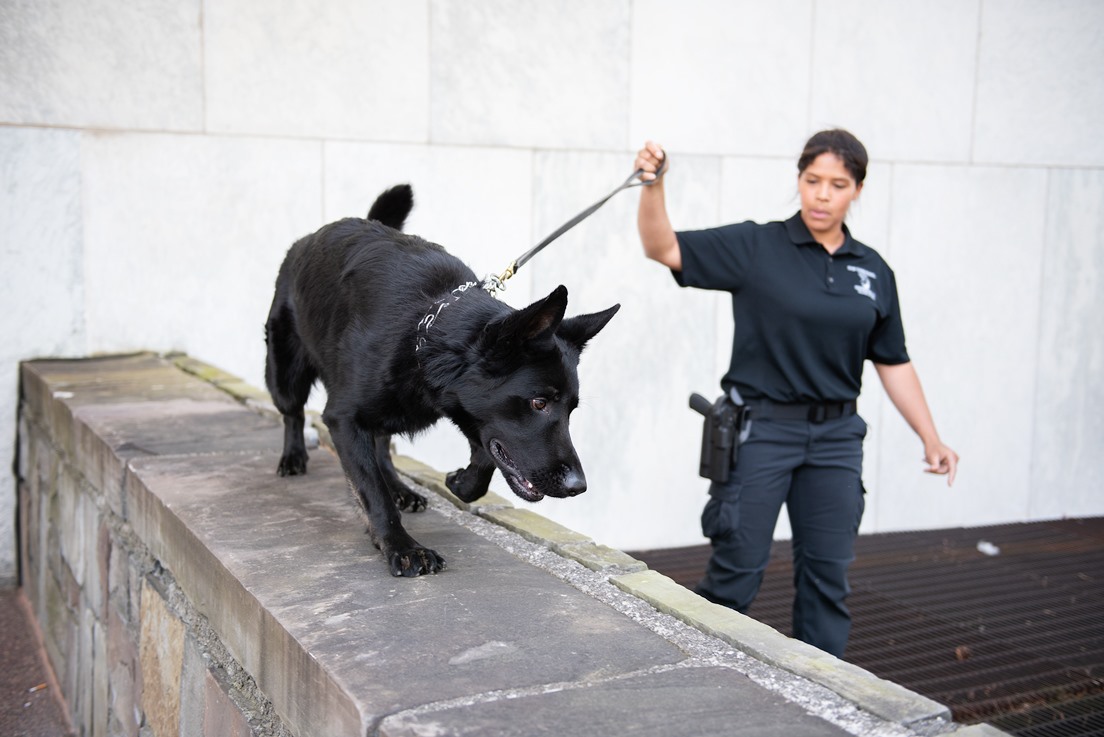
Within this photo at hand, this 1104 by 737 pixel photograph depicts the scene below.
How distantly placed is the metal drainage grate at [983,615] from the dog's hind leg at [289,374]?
212 cm

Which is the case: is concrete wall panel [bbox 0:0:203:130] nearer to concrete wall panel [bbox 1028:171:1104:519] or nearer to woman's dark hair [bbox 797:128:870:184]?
woman's dark hair [bbox 797:128:870:184]

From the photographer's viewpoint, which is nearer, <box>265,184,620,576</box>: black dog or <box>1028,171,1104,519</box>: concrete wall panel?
<box>265,184,620,576</box>: black dog

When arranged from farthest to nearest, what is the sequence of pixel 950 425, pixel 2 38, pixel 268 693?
pixel 950 425 → pixel 2 38 → pixel 268 693

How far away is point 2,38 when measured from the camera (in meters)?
4.23

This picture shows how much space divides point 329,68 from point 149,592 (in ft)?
9.89

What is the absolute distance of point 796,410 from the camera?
3061 millimetres

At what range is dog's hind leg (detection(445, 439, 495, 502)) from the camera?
2.38m

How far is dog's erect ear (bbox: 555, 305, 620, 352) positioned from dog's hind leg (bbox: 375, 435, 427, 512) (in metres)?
0.71

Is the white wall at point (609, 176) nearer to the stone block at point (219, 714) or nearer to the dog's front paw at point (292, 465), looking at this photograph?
the dog's front paw at point (292, 465)

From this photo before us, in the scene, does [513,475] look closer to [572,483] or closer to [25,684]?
[572,483]

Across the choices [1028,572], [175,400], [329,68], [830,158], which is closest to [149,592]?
[175,400]

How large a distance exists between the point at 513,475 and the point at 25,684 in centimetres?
263

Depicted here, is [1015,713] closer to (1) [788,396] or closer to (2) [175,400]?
(1) [788,396]

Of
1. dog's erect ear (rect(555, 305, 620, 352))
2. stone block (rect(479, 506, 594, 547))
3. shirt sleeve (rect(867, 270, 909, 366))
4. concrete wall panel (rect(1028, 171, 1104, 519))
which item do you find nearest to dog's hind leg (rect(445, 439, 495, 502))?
stone block (rect(479, 506, 594, 547))
